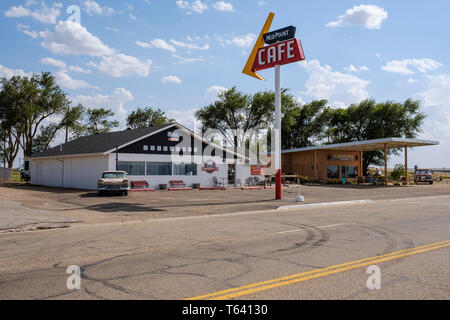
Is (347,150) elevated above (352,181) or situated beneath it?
elevated above

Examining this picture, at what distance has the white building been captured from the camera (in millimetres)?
31359

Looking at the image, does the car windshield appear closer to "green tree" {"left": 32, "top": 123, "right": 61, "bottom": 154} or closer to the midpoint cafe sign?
the midpoint cafe sign

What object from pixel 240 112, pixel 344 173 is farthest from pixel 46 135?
pixel 344 173

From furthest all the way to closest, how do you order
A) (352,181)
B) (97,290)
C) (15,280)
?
(352,181), (15,280), (97,290)

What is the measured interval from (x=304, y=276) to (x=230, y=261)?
1.60 metres

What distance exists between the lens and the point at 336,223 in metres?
12.8

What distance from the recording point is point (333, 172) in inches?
1903

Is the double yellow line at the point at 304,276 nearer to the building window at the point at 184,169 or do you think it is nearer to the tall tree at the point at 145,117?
the building window at the point at 184,169

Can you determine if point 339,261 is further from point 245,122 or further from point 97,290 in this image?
point 245,122

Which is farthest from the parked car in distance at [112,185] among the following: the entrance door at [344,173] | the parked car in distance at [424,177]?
the parked car in distance at [424,177]
